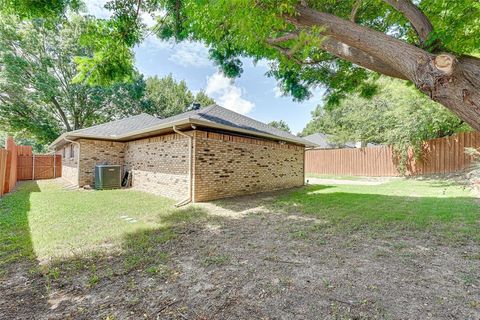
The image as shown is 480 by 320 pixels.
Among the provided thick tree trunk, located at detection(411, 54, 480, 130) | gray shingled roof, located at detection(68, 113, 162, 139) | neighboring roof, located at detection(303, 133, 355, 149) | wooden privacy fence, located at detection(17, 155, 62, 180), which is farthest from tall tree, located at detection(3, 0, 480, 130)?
neighboring roof, located at detection(303, 133, 355, 149)

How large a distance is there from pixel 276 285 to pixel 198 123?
496 cm

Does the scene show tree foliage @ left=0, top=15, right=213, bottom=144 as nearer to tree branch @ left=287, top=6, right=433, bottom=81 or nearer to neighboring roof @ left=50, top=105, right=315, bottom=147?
neighboring roof @ left=50, top=105, right=315, bottom=147

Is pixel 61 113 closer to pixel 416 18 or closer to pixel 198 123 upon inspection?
pixel 198 123

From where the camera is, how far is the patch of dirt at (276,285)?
6.75 feet

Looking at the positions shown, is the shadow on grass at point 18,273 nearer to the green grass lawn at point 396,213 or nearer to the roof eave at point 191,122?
the roof eave at point 191,122

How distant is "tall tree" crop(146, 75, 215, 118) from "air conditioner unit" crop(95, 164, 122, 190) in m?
15.7

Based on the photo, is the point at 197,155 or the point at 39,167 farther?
the point at 39,167

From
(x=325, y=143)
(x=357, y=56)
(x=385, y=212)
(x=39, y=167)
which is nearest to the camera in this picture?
(x=357, y=56)

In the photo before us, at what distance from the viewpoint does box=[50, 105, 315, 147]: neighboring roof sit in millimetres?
7123

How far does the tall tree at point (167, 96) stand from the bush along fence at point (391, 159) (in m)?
15.7

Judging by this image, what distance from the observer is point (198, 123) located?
6.50 metres

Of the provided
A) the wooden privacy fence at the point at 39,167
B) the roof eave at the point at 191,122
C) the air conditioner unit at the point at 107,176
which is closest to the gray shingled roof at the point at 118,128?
the roof eave at the point at 191,122

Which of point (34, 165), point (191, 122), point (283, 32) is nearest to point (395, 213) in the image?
point (283, 32)

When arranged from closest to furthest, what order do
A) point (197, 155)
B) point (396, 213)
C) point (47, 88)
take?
point (396, 213), point (197, 155), point (47, 88)
